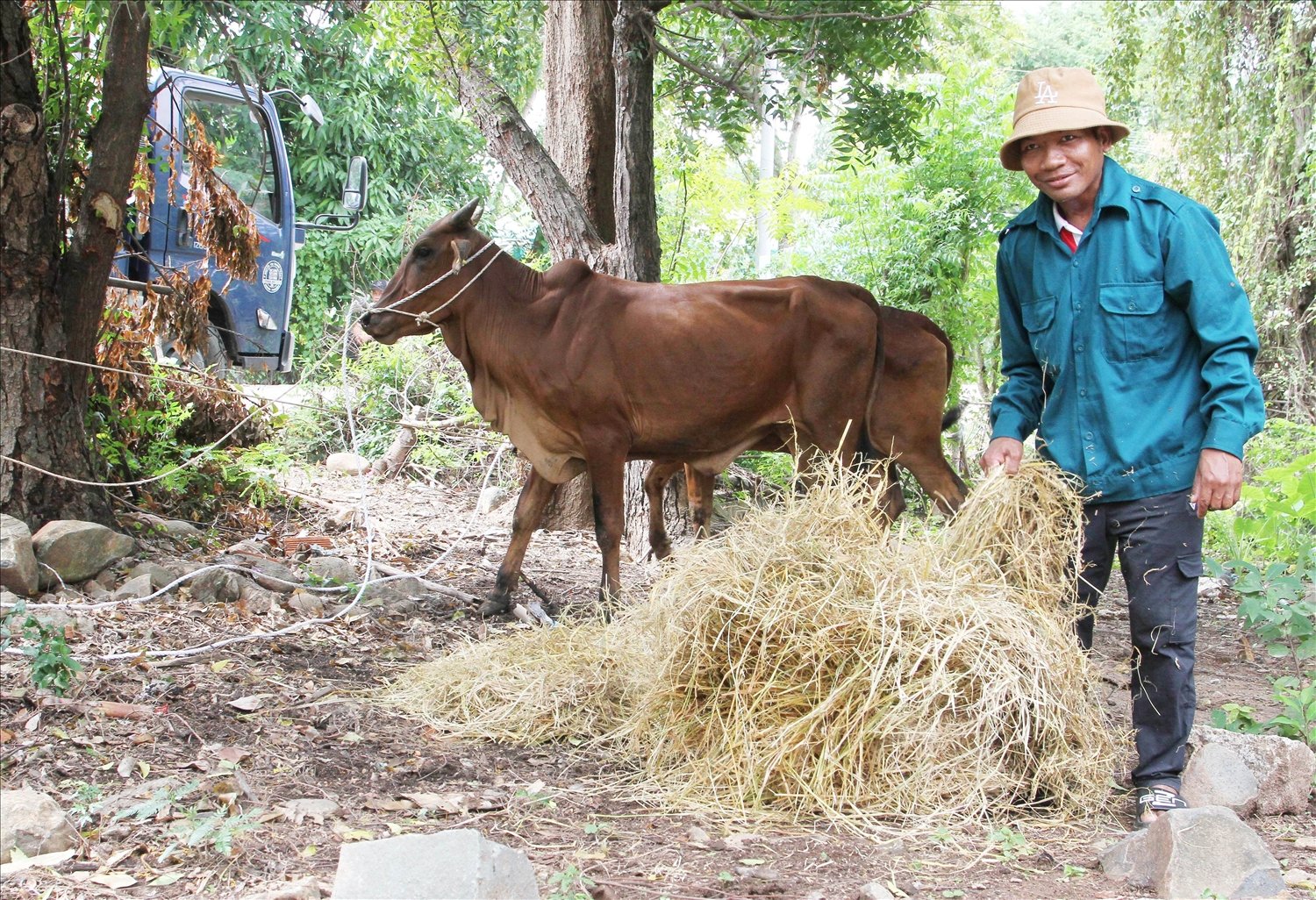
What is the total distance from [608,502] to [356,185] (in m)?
4.92

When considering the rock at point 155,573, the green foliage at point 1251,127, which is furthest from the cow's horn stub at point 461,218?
the green foliage at point 1251,127

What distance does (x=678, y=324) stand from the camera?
6.10m

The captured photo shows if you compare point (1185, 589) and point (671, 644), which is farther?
point (671, 644)

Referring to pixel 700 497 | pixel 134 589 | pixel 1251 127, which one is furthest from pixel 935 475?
pixel 1251 127

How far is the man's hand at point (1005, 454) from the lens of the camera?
376 cm

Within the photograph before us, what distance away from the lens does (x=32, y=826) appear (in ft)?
9.14

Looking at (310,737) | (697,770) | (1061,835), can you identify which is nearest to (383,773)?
(310,737)

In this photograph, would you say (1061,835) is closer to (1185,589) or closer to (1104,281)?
(1185,589)

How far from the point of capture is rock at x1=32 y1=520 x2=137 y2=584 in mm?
4867

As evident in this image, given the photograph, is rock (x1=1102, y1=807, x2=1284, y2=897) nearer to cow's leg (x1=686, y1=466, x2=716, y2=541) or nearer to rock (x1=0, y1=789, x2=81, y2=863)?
rock (x1=0, y1=789, x2=81, y2=863)

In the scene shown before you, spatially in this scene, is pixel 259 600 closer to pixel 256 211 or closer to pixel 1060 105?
pixel 1060 105

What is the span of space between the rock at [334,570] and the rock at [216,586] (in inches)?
19.9

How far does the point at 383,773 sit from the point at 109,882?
1.04 metres

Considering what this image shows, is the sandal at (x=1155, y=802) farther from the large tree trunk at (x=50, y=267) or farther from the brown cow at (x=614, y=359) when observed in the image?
the large tree trunk at (x=50, y=267)
